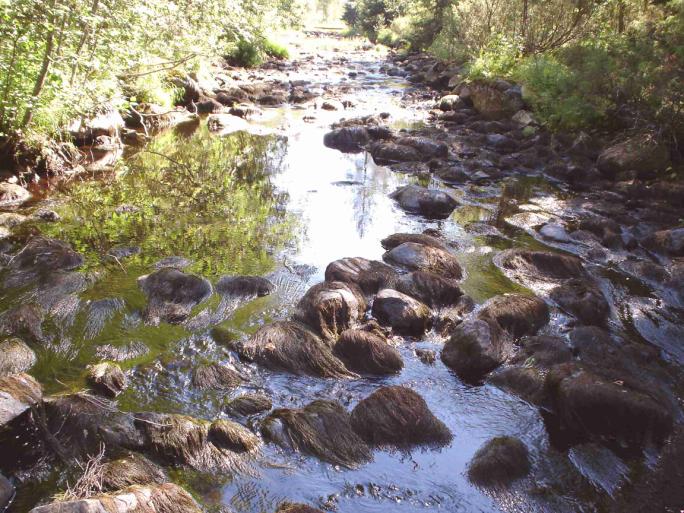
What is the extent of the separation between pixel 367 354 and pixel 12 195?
7217mm

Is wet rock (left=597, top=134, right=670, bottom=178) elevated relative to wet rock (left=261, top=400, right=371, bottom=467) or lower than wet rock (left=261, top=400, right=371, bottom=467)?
elevated

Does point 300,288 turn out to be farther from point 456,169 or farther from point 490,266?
point 456,169

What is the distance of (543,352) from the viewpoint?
17.8 feet

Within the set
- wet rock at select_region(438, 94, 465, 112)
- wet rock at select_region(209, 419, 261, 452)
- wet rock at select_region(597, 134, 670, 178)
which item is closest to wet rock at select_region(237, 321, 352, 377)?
wet rock at select_region(209, 419, 261, 452)

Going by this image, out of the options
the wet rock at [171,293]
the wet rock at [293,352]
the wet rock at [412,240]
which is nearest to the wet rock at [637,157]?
the wet rock at [412,240]

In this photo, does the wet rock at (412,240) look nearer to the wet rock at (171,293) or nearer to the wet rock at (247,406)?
the wet rock at (171,293)

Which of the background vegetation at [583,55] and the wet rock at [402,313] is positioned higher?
the background vegetation at [583,55]

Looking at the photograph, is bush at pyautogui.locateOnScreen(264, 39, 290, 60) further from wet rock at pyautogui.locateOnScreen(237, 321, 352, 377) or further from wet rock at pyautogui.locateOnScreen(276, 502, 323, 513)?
wet rock at pyautogui.locateOnScreen(276, 502, 323, 513)

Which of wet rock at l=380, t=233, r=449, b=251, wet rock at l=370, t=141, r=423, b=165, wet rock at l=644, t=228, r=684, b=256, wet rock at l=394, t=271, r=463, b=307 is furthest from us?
wet rock at l=370, t=141, r=423, b=165

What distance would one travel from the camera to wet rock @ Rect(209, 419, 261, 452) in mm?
4188

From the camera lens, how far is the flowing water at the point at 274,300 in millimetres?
3959

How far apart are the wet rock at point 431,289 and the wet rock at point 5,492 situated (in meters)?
4.32

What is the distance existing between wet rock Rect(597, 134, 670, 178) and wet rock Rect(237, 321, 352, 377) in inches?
342

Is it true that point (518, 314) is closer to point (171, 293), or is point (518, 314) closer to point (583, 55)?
point (171, 293)
